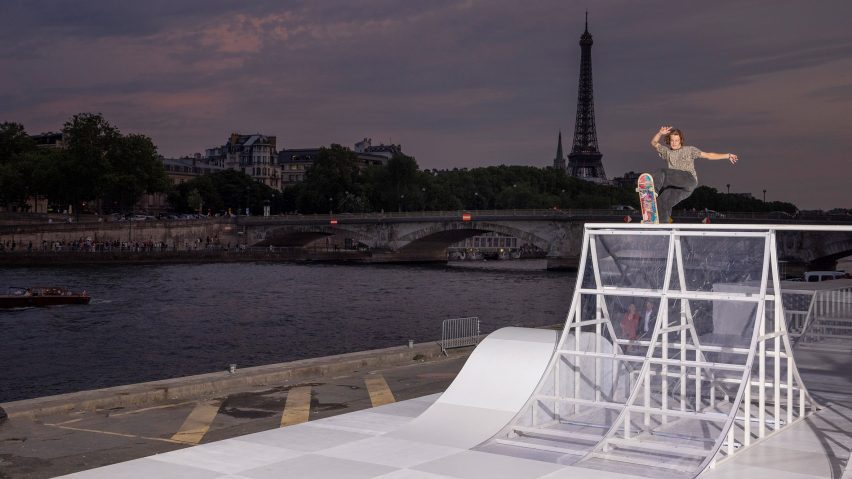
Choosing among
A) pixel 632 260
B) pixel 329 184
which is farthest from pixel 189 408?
pixel 329 184

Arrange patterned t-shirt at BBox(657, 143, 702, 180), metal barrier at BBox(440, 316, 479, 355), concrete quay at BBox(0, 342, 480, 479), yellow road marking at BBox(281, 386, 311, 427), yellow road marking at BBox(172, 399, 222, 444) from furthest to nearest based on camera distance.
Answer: metal barrier at BBox(440, 316, 479, 355)
yellow road marking at BBox(281, 386, 311, 427)
yellow road marking at BBox(172, 399, 222, 444)
concrete quay at BBox(0, 342, 480, 479)
patterned t-shirt at BBox(657, 143, 702, 180)

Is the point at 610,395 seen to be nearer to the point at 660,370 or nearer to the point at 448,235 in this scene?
the point at 660,370

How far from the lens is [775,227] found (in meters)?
11.8

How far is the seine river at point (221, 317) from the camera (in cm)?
3512

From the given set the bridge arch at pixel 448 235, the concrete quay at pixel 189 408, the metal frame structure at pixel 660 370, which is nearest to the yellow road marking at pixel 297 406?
the concrete quay at pixel 189 408

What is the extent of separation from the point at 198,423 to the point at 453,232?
93500 mm

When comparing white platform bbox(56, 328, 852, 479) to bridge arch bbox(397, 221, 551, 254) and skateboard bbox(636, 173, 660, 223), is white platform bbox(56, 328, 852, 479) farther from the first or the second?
bridge arch bbox(397, 221, 551, 254)

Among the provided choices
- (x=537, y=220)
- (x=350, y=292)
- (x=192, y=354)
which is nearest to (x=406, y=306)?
(x=350, y=292)

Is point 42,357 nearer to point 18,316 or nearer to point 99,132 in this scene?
point 18,316

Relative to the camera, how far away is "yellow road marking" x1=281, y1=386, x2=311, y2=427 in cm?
1492

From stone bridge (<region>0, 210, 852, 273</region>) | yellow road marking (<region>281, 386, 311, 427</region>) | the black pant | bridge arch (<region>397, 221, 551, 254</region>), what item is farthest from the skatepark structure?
bridge arch (<region>397, 221, 551, 254</region>)

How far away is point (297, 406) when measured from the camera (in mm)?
16094

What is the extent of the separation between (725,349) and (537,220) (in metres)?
86.4

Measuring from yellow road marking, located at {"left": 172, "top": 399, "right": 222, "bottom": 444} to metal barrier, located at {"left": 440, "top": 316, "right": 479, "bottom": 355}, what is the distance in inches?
302
